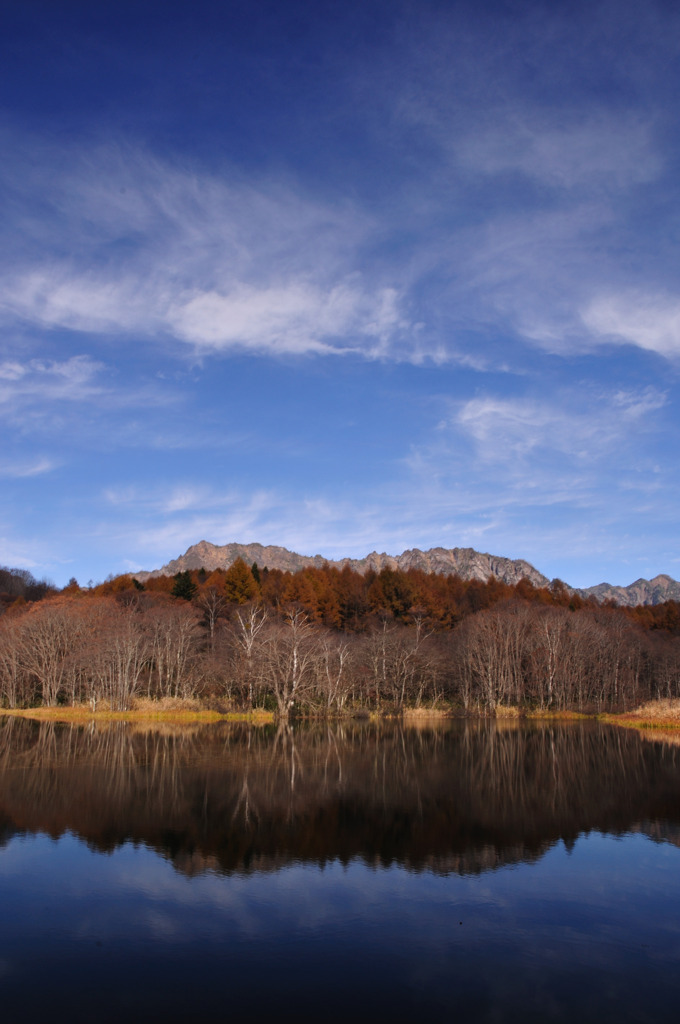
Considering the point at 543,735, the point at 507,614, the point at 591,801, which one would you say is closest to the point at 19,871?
the point at 591,801

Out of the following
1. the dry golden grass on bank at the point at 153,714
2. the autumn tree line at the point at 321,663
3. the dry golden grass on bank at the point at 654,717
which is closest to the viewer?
the dry golden grass on bank at the point at 654,717

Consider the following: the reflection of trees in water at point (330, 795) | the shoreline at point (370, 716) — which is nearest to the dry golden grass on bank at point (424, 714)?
the shoreline at point (370, 716)

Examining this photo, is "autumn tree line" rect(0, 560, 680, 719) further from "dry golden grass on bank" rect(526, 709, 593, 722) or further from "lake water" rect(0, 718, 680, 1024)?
"lake water" rect(0, 718, 680, 1024)

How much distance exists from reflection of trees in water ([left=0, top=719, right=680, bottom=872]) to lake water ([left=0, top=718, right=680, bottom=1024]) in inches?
5.6

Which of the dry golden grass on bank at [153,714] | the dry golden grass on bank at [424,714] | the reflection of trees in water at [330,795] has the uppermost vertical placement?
the reflection of trees in water at [330,795]

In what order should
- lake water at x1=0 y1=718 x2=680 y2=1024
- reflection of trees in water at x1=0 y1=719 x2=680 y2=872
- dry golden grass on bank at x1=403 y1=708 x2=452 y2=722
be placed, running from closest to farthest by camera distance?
lake water at x1=0 y1=718 x2=680 y2=1024 < reflection of trees in water at x1=0 y1=719 x2=680 y2=872 < dry golden grass on bank at x1=403 y1=708 x2=452 y2=722

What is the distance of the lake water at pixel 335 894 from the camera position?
10.4m

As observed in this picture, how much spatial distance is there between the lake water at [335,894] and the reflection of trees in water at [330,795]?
14 cm

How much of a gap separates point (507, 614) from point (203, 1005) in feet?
247

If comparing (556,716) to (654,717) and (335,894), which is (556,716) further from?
(335,894)

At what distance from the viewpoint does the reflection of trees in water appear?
61.7ft

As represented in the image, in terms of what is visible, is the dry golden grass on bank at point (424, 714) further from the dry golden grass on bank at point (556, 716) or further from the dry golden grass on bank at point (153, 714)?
the dry golden grass on bank at point (153, 714)

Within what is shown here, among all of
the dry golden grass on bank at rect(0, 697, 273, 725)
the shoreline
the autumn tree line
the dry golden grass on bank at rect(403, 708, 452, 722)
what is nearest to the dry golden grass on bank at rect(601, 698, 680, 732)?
the shoreline

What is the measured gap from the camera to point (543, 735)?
5016cm
